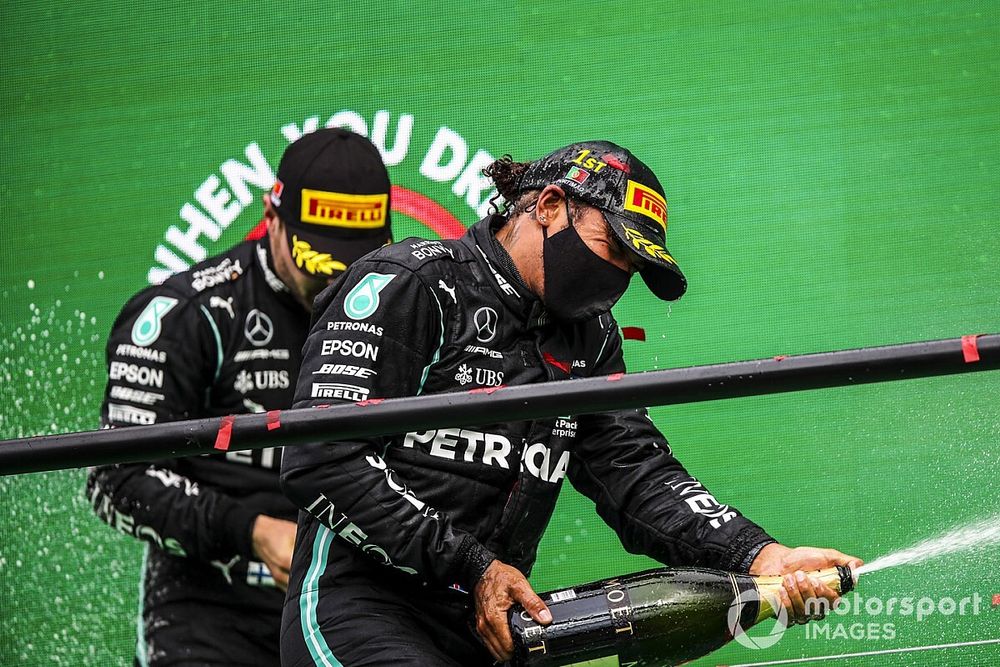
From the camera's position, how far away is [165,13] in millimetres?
3756

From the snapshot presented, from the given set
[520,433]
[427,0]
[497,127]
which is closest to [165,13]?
[427,0]

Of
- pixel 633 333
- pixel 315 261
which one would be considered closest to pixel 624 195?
pixel 633 333

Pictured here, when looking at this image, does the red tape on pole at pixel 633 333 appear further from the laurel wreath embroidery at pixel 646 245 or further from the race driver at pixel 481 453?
the laurel wreath embroidery at pixel 646 245

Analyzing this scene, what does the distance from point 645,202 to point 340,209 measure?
946 mm

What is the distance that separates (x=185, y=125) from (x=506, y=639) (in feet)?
6.74

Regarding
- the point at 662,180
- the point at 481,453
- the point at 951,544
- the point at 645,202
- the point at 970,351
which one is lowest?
the point at 951,544

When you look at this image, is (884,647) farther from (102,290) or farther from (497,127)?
(102,290)

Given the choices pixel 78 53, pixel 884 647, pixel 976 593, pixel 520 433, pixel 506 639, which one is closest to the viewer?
pixel 506 639

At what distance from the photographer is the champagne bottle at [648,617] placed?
2.09 m

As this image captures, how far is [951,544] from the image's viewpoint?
2.76m

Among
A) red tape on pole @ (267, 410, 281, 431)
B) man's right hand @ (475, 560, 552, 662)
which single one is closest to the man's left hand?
man's right hand @ (475, 560, 552, 662)

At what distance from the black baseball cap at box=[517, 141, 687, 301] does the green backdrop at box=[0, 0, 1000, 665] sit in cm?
90

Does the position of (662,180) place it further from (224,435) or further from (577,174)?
(224,435)

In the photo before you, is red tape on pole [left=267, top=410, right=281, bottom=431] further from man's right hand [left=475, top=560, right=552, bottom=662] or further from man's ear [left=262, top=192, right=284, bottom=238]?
man's ear [left=262, top=192, right=284, bottom=238]
